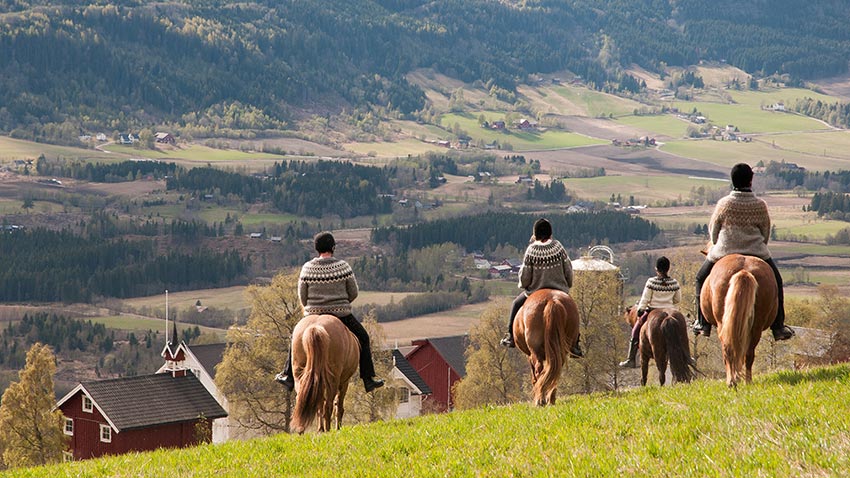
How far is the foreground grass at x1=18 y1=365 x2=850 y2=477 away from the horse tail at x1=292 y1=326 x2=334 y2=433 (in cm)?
102

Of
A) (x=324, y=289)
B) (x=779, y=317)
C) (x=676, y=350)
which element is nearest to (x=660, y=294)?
(x=676, y=350)

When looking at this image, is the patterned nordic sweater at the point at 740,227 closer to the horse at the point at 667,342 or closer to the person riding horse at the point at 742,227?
the person riding horse at the point at 742,227

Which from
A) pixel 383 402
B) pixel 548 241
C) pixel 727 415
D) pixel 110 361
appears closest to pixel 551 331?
pixel 548 241

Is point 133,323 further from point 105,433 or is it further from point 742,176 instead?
point 742,176

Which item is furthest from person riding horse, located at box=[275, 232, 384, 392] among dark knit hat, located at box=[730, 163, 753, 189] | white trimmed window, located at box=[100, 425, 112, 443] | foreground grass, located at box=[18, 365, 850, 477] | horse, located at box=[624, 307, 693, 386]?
white trimmed window, located at box=[100, 425, 112, 443]

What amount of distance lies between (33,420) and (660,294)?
37858 millimetres

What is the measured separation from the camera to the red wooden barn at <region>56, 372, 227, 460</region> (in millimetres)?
58281

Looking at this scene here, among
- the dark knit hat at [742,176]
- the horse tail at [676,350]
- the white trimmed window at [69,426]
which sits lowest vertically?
the white trimmed window at [69,426]

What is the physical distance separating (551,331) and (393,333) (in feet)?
434

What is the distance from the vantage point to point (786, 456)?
48.1 ft

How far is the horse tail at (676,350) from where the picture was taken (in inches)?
1254

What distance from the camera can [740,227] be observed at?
23.7 metres

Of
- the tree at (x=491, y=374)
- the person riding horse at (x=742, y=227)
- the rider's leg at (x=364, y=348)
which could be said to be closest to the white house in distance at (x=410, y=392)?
the tree at (x=491, y=374)

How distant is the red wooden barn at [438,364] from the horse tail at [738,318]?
69.1 meters
